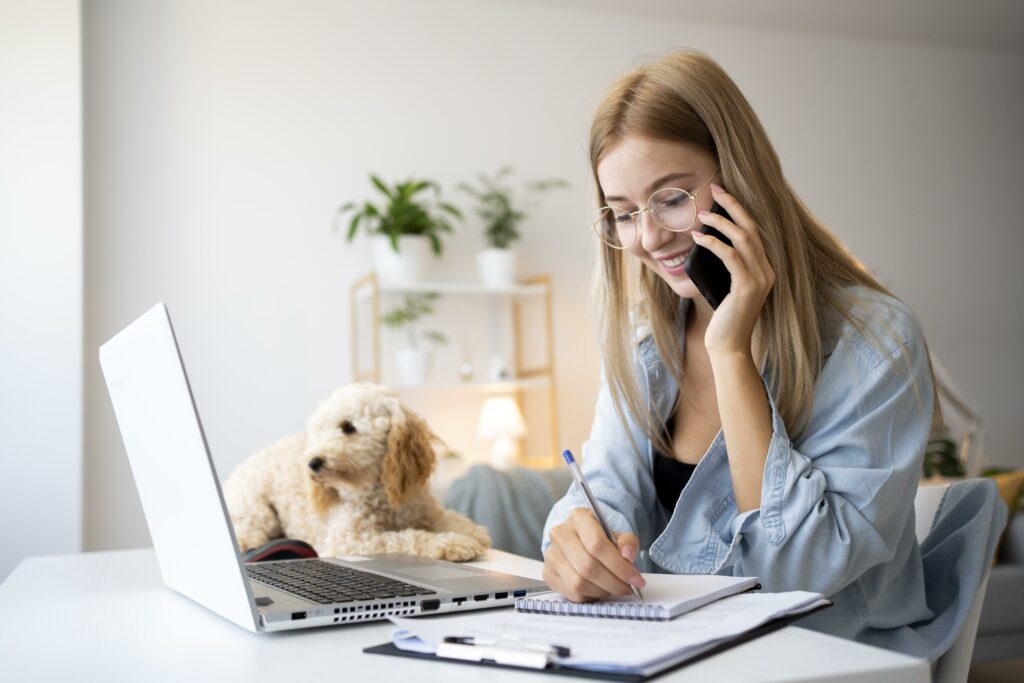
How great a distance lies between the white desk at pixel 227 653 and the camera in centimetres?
62

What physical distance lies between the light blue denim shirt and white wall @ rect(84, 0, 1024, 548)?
277 centimetres

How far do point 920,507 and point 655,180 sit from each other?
58 cm

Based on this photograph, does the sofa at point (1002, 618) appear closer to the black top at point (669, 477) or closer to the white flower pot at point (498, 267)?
the white flower pot at point (498, 267)

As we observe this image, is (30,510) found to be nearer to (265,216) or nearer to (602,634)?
(265,216)

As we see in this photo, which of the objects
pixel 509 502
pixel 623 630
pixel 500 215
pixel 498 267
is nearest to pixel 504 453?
pixel 498 267

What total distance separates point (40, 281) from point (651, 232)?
286 cm

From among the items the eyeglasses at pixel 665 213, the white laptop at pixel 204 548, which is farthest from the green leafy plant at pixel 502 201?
the white laptop at pixel 204 548

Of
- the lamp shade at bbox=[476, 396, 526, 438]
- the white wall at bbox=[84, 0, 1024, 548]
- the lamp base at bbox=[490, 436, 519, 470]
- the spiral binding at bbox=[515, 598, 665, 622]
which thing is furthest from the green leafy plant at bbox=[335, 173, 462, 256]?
the spiral binding at bbox=[515, 598, 665, 622]

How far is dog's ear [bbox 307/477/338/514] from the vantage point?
1.42 m

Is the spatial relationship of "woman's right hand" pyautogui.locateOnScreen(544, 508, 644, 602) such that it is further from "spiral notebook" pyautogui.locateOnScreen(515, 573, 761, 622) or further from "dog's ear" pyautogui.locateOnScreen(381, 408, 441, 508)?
"dog's ear" pyautogui.locateOnScreen(381, 408, 441, 508)

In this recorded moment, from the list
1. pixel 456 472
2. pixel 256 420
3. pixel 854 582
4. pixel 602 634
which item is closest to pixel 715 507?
pixel 854 582

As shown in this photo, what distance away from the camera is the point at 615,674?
0.62m

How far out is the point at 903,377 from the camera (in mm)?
1150

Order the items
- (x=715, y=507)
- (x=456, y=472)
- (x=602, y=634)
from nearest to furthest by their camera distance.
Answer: (x=602, y=634) < (x=715, y=507) < (x=456, y=472)
